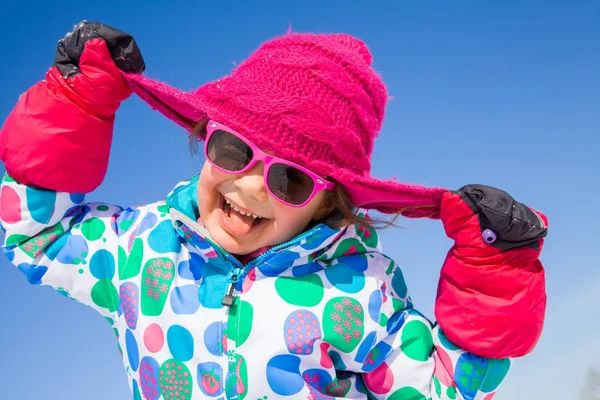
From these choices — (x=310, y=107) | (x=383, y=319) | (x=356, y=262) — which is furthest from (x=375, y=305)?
(x=310, y=107)

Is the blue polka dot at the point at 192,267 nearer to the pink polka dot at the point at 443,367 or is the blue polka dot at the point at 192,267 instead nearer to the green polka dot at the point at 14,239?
the green polka dot at the point at 14,239

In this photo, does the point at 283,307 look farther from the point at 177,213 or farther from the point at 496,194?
the point at 496,194

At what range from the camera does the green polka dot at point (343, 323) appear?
7.24 feet

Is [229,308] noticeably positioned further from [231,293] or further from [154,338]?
[154,338]

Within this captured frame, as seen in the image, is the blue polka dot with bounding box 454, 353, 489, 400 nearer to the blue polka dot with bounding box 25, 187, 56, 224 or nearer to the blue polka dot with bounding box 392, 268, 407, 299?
the blue polka dot with bounding box 392, 268, 407, 299

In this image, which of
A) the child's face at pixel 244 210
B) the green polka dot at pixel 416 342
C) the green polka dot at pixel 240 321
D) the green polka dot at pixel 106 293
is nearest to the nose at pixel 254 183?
the child's face at pixel 244 210

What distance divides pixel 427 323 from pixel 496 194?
1.82ft

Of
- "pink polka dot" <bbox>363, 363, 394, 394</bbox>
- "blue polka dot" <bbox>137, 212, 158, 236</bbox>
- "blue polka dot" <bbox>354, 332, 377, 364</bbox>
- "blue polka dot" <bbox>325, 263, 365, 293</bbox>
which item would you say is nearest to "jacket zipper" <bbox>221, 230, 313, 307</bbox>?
"blue polka dot" <bbox>325, 263, 365, 293</bbox>

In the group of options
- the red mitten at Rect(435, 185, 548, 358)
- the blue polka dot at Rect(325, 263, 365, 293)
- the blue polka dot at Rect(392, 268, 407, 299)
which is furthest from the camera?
the blue polka dot at Rect(392, 268, 407, 299)

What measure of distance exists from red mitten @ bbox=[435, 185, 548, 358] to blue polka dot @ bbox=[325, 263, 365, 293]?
0.33 meters

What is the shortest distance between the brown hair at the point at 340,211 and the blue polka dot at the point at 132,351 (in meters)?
0.73

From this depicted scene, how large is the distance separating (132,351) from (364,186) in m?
0.96

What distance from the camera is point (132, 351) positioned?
227 centimetres

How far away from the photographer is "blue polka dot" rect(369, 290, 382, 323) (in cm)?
229
